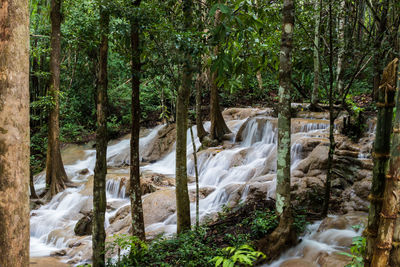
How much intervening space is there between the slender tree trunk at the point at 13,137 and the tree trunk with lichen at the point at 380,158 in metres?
2.34

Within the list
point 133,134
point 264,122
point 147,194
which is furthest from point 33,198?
point 264,122

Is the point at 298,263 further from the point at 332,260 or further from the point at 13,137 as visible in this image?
the point at 13,137

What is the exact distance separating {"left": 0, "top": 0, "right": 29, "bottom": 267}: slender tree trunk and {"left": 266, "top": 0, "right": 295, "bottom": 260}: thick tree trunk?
3.83 m

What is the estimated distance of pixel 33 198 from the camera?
12.2m

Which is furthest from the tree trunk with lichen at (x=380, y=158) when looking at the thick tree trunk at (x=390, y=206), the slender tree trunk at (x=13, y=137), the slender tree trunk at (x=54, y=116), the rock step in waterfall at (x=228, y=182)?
the slender tree trunk at (x=54, y=116)

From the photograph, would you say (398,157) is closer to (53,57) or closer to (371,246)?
(371,246)

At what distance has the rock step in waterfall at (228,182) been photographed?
7.27 metres

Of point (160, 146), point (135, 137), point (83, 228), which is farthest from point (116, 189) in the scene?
point (135, 137)

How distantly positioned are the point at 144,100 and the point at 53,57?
9.18 m

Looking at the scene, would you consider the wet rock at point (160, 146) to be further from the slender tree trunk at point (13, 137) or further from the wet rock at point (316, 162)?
the slender tree trunk at point (13, 137)

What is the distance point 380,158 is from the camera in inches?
84.4

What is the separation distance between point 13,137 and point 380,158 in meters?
2.49

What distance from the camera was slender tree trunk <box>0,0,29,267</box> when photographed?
213 centimetres

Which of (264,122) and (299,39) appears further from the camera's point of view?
(264,122)
